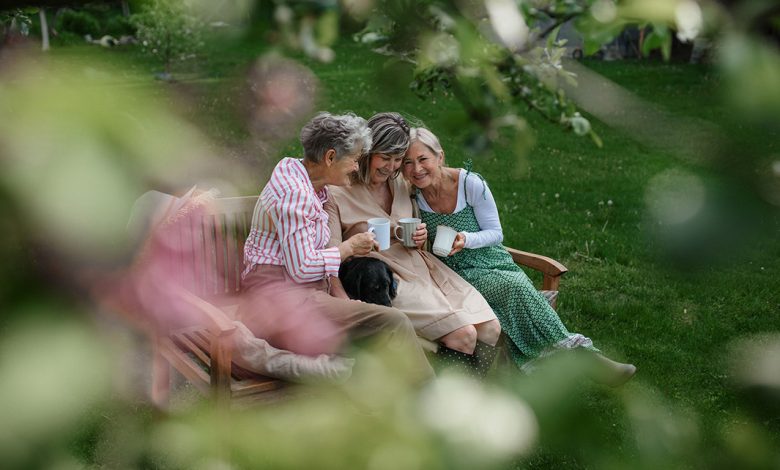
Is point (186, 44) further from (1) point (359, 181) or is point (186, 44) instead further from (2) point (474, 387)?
(1) point (359, 181)

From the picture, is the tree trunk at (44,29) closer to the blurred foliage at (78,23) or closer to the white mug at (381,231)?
the blurred foliage at (78,23)

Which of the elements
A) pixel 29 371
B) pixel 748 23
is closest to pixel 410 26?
pixel 748 23

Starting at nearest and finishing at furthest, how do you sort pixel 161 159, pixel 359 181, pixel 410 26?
pixel 161 159 → pixel 410 26 → pixel 359 181

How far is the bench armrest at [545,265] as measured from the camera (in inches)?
174

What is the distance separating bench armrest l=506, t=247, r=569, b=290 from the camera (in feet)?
14.5

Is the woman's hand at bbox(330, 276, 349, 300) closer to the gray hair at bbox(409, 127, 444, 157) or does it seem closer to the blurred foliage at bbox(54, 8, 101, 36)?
the gray hair at bbox(409, 127, 444, 157)

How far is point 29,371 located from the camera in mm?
438

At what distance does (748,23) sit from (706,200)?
0.36 ft

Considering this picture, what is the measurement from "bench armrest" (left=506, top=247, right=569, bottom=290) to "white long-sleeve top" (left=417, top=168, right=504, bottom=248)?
24cm

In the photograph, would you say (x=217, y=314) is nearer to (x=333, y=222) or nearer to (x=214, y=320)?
(x=214, y=320)

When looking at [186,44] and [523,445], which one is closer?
[523,445]

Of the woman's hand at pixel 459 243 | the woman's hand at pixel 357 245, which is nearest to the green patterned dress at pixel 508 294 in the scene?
the woman's hand at pixel 459 243

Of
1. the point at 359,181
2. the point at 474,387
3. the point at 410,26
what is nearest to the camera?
the point at 474,387

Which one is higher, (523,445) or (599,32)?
(599,32)
